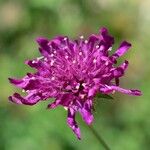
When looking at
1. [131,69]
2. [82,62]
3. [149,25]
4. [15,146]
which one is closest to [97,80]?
[82,62]

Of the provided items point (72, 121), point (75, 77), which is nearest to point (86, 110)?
point (72, 121)

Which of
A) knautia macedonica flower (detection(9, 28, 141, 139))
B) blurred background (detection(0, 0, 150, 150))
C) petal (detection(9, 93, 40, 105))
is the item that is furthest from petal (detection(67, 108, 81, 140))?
blurred background (detection(0, 0, 150, 150))

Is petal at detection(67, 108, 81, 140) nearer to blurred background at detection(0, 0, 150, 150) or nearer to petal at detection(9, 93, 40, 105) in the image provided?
petal at detection(9, 93, 40, 105)

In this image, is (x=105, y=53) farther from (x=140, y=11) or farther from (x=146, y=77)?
(x=140, y=11)

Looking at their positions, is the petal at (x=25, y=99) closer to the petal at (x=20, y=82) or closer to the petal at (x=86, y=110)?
the petal at (x=20, y=82)

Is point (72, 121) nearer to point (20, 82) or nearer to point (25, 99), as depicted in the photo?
point (25, 99)

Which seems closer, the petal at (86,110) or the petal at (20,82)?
the petal at (86,110)

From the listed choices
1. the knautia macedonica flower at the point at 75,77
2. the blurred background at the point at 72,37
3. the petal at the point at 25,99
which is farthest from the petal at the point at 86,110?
the blurred background at the point at 72,37
